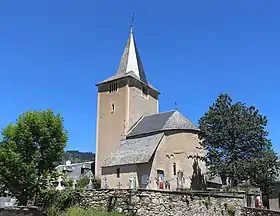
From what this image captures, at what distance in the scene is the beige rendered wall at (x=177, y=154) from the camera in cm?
4097

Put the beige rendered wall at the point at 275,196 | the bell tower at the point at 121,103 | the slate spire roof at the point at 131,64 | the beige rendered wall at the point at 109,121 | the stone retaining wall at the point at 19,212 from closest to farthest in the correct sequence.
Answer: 1. the stone retaining wall at the point at 19,212
2. the beige rendered wall at the point at 275,196
3. the beige rendered wall at the point at 109,121
4. the bell tower at the point at 121,103
5. the slate spire roof at the point at 131,64

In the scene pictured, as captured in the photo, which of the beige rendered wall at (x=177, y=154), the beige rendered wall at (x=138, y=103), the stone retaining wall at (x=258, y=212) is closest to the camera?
the stone retaining wall at (x=258, y=212)

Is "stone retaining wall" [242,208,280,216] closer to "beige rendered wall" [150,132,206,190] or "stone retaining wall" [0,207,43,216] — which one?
"stone retaining wall" [0,207,43,216]

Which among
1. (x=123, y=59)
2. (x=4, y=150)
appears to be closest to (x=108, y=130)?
(x=123, y=59)

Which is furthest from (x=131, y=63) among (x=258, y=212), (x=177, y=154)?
(x=258, y=212)

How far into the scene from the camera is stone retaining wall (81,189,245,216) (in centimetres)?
1747

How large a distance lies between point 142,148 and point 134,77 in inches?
488

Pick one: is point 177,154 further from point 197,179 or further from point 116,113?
point 116,113

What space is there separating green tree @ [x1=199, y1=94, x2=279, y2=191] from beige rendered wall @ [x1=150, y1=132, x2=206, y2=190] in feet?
5.61

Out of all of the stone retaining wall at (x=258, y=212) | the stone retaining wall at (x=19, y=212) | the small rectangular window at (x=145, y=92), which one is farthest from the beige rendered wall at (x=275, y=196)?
the stone retaining wall at (x=19, y=212)

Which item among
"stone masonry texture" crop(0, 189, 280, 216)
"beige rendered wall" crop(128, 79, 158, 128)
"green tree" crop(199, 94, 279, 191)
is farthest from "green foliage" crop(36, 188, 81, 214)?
"beige rendered wall" crop(128, 79, 158, 128)

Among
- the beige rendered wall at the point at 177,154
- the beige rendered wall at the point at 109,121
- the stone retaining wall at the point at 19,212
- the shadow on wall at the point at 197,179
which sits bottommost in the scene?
the stone retaining wall at the point at 19,212

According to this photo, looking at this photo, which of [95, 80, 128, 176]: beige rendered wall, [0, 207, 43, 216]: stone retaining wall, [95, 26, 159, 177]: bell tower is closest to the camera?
[0, 207, 43, 216]: stone retaining wall

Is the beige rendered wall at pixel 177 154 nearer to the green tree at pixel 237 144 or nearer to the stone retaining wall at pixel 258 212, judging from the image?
the green tree at pixel 237 144
